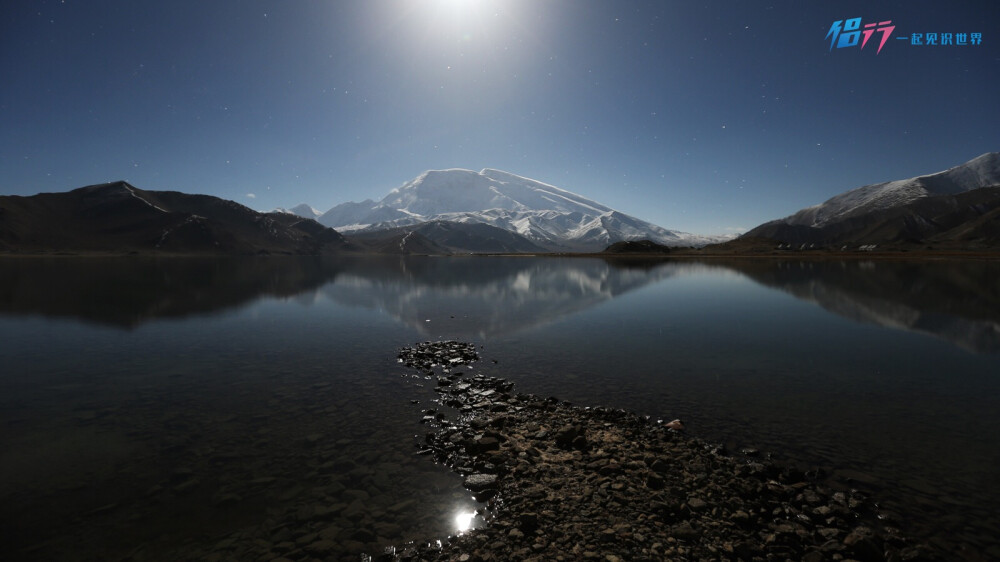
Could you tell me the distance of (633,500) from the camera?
11914 millimetres

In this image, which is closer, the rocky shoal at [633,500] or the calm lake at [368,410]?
the rocky shoal at [633,500]

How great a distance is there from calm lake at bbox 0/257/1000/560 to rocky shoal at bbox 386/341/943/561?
911mm

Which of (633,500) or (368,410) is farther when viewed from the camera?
(368,410)

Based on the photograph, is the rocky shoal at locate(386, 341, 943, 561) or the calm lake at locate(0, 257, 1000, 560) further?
the calm lake at locate(0, 257, 1000, 560)

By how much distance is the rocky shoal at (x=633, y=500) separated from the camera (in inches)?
392

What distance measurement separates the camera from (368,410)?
1922cm

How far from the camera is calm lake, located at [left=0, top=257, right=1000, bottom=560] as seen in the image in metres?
11.3

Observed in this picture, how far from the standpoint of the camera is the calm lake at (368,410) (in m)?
11.3

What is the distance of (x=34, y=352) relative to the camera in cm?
2895

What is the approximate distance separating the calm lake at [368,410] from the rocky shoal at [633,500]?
911mm

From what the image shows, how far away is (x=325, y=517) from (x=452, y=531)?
12.8 feet

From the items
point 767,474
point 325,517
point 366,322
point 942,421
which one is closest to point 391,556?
point 325,517

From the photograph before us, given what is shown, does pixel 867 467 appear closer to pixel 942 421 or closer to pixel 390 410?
pixel 942 421

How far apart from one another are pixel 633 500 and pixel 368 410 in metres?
13.0
